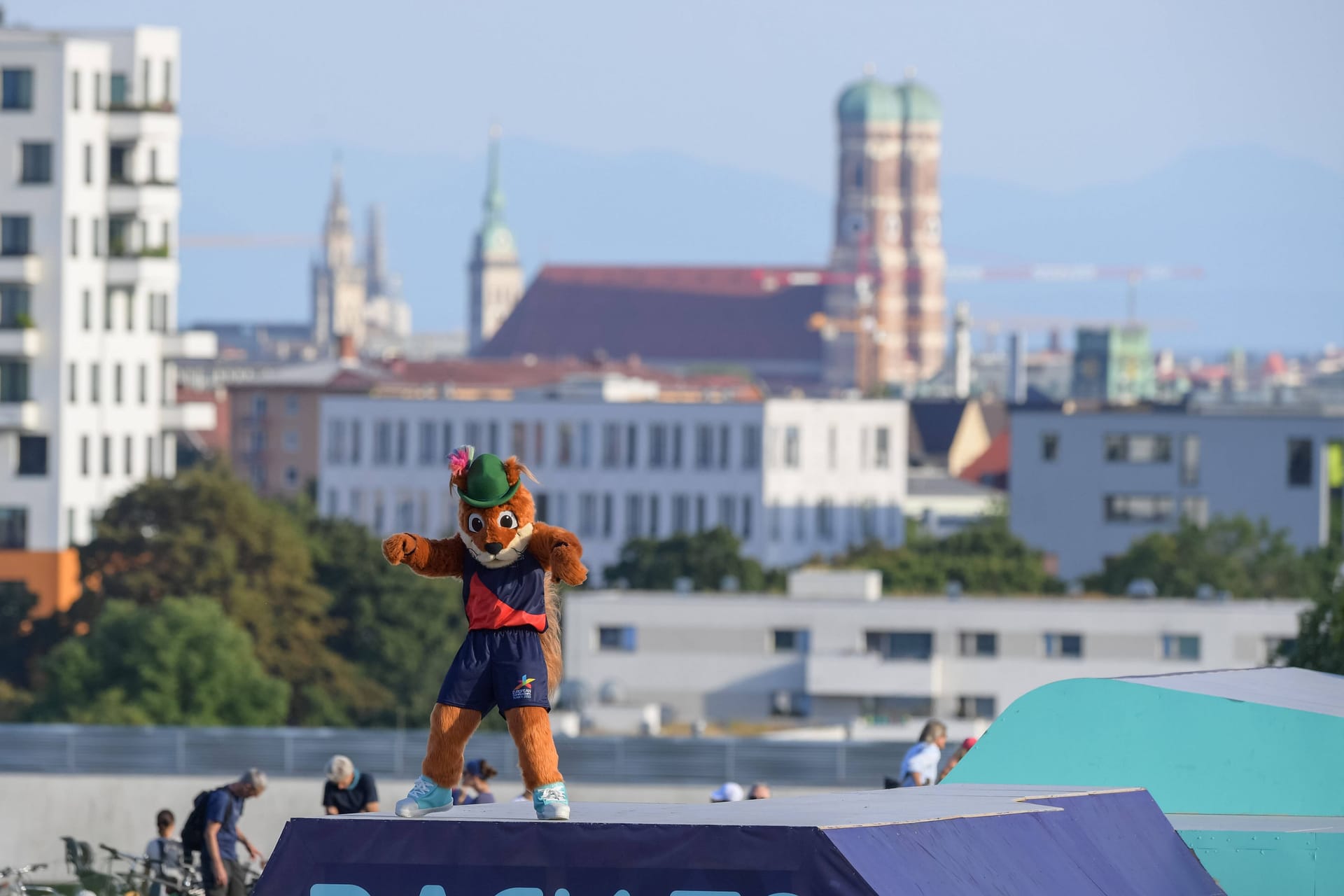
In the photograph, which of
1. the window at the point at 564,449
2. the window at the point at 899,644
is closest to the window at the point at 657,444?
the window at the point at 564,449

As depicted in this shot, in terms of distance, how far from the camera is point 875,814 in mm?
12789

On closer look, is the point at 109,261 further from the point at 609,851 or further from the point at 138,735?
the point at 609,851

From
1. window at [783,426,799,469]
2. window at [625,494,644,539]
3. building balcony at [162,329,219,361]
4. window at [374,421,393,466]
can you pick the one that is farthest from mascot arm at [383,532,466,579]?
window at [374,421,393,466]

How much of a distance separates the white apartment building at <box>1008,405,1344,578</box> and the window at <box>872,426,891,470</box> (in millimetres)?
24581

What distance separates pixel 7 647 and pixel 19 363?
53.9 feet

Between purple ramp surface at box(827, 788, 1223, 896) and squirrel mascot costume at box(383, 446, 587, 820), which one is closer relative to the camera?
purple ramp surface at box(827, 788, 1223, 896)

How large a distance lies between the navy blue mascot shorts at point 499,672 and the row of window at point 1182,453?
116504 mm

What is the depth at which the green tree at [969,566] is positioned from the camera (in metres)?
111

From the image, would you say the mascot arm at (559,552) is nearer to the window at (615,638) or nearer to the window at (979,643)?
the window at (979,643)

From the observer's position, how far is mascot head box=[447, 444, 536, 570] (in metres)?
13.8

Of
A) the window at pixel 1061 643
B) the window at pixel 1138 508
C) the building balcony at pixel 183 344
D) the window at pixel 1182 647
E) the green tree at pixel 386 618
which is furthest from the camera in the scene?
the window at pixel 1138 508

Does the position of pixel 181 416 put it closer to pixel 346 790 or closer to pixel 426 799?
pixel 346 790

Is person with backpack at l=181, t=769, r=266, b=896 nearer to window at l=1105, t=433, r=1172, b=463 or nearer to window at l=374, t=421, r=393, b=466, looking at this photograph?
window at l=1105, t=433, r=1172, b=463

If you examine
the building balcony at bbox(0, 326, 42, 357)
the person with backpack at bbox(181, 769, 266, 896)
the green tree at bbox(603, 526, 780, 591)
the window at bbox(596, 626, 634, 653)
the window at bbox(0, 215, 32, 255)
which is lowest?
the window at bbox(596, 626, 634, 653)
